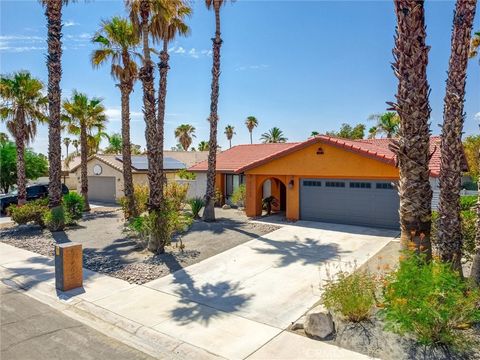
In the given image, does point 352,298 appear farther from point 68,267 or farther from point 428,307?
point 68,267

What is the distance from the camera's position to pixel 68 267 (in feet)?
31.3

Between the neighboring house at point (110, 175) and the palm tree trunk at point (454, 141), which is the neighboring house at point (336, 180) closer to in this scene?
the palm tree trunk at point (454, 141)

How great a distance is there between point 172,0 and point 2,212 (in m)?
19.6

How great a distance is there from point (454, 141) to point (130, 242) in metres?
12.4

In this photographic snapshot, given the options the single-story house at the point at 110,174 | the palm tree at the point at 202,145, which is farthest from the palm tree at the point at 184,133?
the single-story house at the point at 110,174

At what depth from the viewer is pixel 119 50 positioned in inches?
805

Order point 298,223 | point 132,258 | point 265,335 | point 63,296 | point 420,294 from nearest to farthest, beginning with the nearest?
point 420,294 < point 265,335 < point 63,296 < point 132,258 < point 298,223

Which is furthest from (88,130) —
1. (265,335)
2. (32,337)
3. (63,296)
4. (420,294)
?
(420,294)

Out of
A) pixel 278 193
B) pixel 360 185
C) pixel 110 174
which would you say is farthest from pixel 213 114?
pixel 110 174

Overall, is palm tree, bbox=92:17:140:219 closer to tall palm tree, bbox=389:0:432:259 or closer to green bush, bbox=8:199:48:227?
green bush, bbox=8:199:48:227

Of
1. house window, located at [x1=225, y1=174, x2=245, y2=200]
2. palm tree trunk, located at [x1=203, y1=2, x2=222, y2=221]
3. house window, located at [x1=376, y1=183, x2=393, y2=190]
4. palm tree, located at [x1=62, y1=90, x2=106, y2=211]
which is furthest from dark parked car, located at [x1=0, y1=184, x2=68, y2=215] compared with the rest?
house window, located at [x1=376, y1=183, x2=393, y2=190]

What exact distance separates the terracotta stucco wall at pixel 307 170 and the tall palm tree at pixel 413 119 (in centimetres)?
847

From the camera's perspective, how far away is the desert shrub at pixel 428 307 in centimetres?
586

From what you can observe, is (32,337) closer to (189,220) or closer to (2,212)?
(189,220)
